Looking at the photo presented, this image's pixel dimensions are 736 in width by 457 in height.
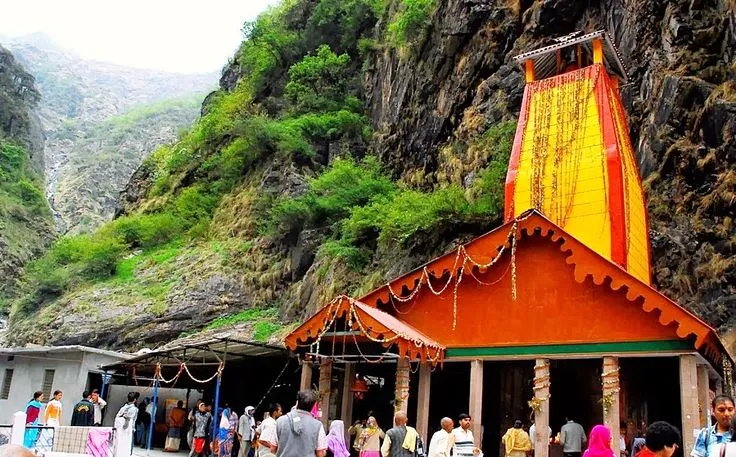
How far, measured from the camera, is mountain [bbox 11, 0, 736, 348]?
60.4ft

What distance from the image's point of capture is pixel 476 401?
42.5 ft

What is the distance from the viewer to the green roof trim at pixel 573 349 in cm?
1152

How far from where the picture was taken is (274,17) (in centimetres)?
4428

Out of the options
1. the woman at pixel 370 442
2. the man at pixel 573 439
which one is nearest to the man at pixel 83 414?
the woman at pixel 370 442

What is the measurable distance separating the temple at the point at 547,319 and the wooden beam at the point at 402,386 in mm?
30

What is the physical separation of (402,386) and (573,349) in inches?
137

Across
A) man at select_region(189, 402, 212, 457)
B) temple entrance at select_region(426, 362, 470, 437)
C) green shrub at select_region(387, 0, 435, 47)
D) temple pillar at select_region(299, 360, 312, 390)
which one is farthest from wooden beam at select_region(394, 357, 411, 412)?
green shrub at select_region(387, 0, 435, 47)

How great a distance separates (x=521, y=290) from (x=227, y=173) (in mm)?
29593

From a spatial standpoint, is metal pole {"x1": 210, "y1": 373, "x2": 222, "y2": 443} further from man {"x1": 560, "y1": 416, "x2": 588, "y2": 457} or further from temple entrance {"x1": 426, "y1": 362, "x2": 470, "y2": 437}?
man {"x1": 560, "y1": 416, "x2": 588, "y2": 457}

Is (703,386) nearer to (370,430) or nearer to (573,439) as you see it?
(573,439)

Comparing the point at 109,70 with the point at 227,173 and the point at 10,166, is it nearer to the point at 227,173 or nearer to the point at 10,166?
the point at 10,166

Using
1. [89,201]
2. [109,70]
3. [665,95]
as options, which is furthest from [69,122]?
[665,95]

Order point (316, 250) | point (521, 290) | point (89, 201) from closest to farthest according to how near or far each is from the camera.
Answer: point (521, 290) → point (316, 250) → point (89, 201)

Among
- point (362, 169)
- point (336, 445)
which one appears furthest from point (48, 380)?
point (336, 445)
